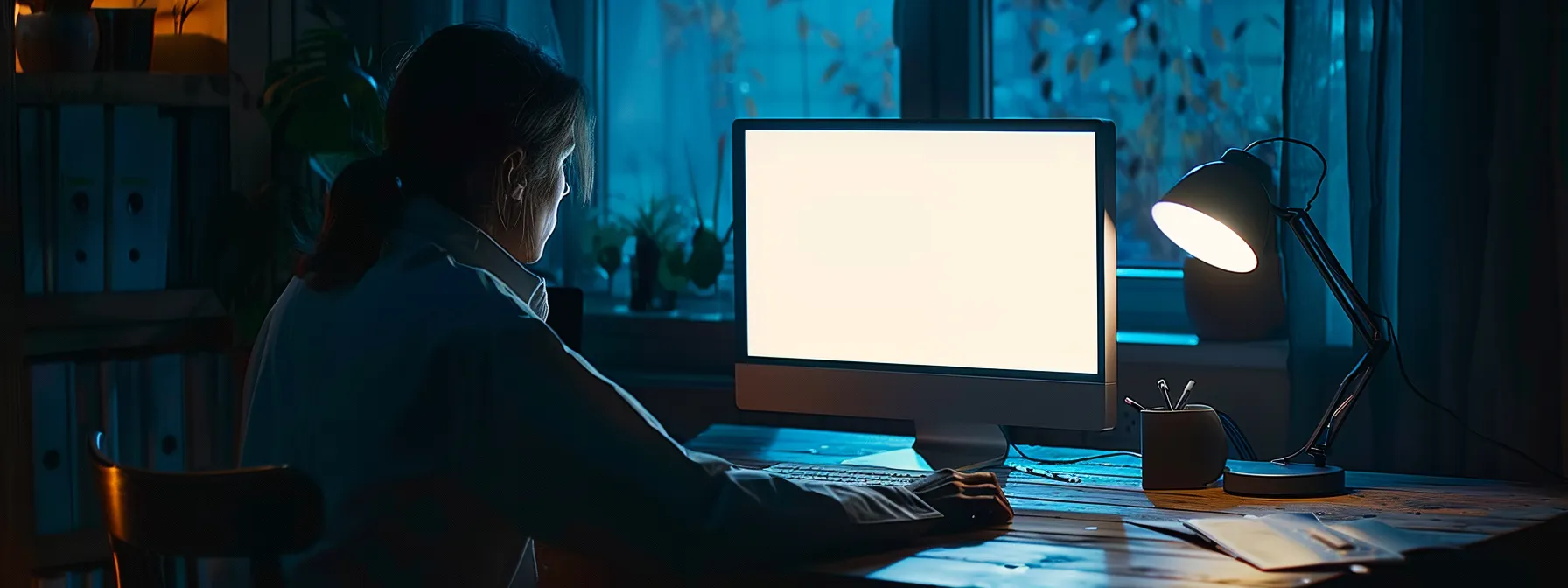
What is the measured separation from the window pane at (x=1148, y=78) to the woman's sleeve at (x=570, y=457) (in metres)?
1.42

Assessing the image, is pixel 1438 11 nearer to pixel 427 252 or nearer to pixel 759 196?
pixel 759 196

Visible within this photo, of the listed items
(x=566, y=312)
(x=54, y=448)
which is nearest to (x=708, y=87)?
(x=566, y=312)

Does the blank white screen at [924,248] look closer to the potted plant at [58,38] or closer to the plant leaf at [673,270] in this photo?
the plant leaf at [673,270]

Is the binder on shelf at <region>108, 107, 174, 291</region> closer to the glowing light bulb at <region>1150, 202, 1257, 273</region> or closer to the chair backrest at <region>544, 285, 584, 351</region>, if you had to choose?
the chair backrest at <region>544, 285, 584, 351</region>

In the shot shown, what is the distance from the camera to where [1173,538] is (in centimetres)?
145

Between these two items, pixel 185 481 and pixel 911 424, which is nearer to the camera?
pixel 185 481

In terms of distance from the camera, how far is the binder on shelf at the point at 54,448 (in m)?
2.11

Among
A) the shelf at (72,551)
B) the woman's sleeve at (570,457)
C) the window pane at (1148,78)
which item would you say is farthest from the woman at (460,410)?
the window pane at (1148,78)

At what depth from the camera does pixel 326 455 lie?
1.25m

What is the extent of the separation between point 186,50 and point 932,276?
1386mm

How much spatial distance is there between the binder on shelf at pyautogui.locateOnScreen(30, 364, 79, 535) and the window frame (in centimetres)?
91

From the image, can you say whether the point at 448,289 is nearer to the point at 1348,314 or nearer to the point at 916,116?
the point at 1348,314

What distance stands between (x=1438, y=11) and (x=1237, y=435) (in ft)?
2.13

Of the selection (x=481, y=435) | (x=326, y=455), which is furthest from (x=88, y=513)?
(x=481, y=435)
